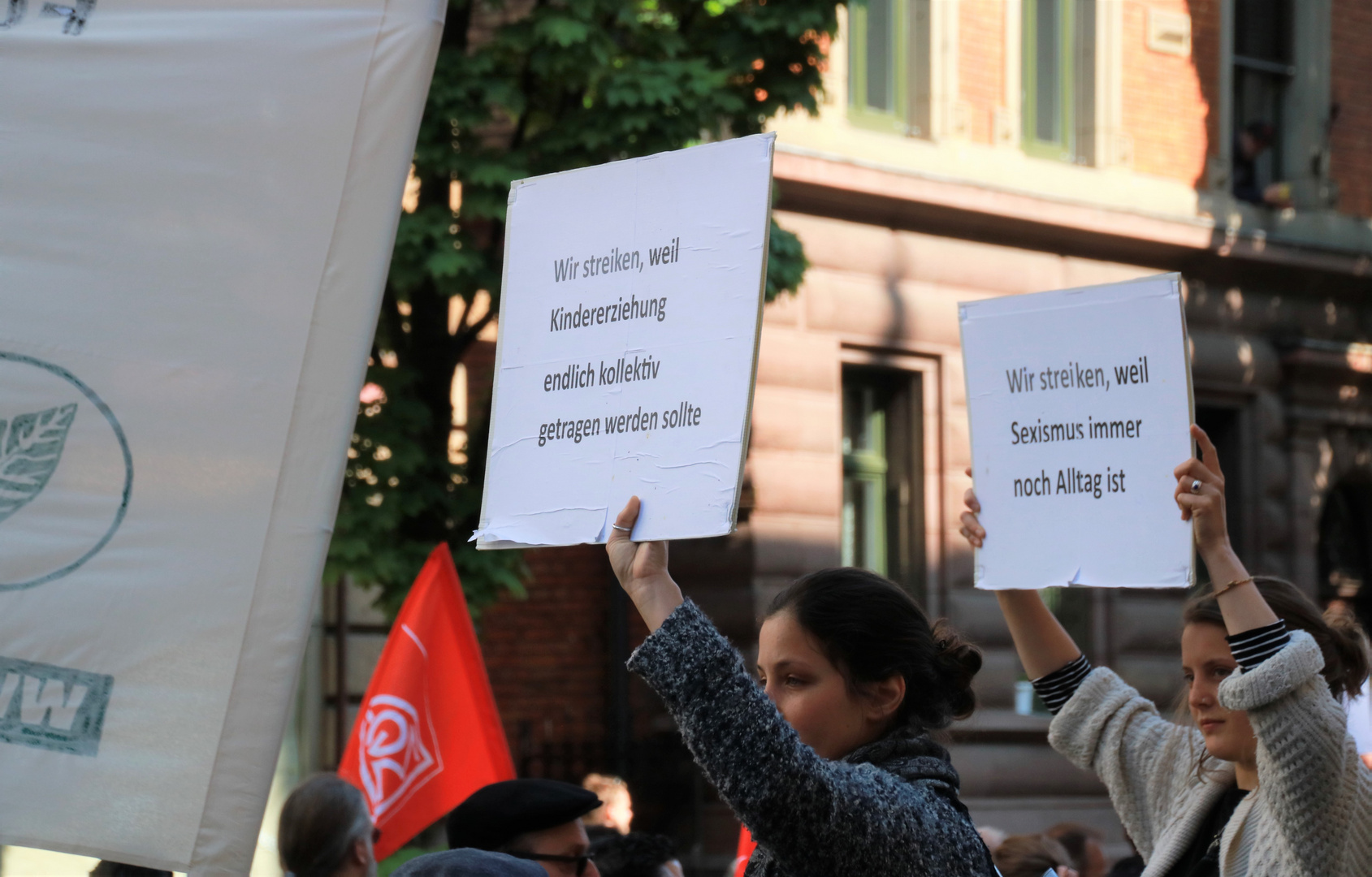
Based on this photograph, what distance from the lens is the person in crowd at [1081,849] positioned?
599 cm

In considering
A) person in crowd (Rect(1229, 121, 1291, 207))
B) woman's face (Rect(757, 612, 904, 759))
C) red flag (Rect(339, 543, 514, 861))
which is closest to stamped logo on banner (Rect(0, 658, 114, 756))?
woman's face (Rect(757, 612, 904, 759))

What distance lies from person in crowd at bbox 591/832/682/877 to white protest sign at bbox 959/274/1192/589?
A: 1.39 metres

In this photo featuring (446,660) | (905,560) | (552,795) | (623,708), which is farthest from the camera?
(905,560)

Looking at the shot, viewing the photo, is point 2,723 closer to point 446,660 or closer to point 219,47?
point 219,47

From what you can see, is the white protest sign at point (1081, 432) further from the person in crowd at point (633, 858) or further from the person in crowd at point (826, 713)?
the person in crowd at point (633, 858)

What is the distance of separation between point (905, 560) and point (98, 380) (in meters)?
10.8

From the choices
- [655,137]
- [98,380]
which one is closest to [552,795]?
[98,380]

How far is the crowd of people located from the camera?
220 centimetres

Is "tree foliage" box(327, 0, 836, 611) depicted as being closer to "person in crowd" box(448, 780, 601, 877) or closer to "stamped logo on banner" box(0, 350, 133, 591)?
"person in crowd" box(448, 780, 601, 877)

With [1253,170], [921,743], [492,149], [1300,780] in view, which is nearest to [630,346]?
[921,743]

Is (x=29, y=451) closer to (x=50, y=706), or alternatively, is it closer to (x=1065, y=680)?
(x=50, y=706)

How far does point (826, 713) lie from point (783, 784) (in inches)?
12.6

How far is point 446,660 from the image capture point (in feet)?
19.9

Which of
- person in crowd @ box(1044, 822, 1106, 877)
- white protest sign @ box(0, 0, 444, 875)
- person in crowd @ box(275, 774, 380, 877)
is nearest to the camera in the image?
white protest sign @ box(0, 0, 444, 875)
